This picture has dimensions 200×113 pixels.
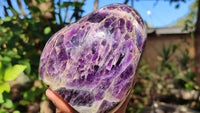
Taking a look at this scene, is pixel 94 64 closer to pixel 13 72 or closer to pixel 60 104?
pixel 60 104

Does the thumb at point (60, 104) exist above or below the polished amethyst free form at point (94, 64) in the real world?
below

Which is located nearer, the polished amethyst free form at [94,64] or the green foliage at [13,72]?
the polished amethyst free form at [94,64]

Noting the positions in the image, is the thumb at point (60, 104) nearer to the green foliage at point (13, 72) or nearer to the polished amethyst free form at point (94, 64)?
the polished amethyst free form at point (94, 64)

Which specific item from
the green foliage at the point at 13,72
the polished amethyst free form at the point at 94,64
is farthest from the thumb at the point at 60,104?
the green foliage at the point at 13,72

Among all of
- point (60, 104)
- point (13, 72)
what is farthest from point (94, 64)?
point (13, 72)

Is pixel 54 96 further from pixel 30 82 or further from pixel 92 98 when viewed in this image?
pixel 30 82

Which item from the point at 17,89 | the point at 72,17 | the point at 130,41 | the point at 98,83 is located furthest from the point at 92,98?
the point at 17,89

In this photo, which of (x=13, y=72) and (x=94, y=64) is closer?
(x=94, y=64)

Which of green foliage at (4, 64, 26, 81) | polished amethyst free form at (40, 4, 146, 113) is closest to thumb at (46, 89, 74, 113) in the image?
polished amethyst free form at (40, 4, 146, 113)

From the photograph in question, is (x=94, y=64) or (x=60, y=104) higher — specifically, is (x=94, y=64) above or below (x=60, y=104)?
above
